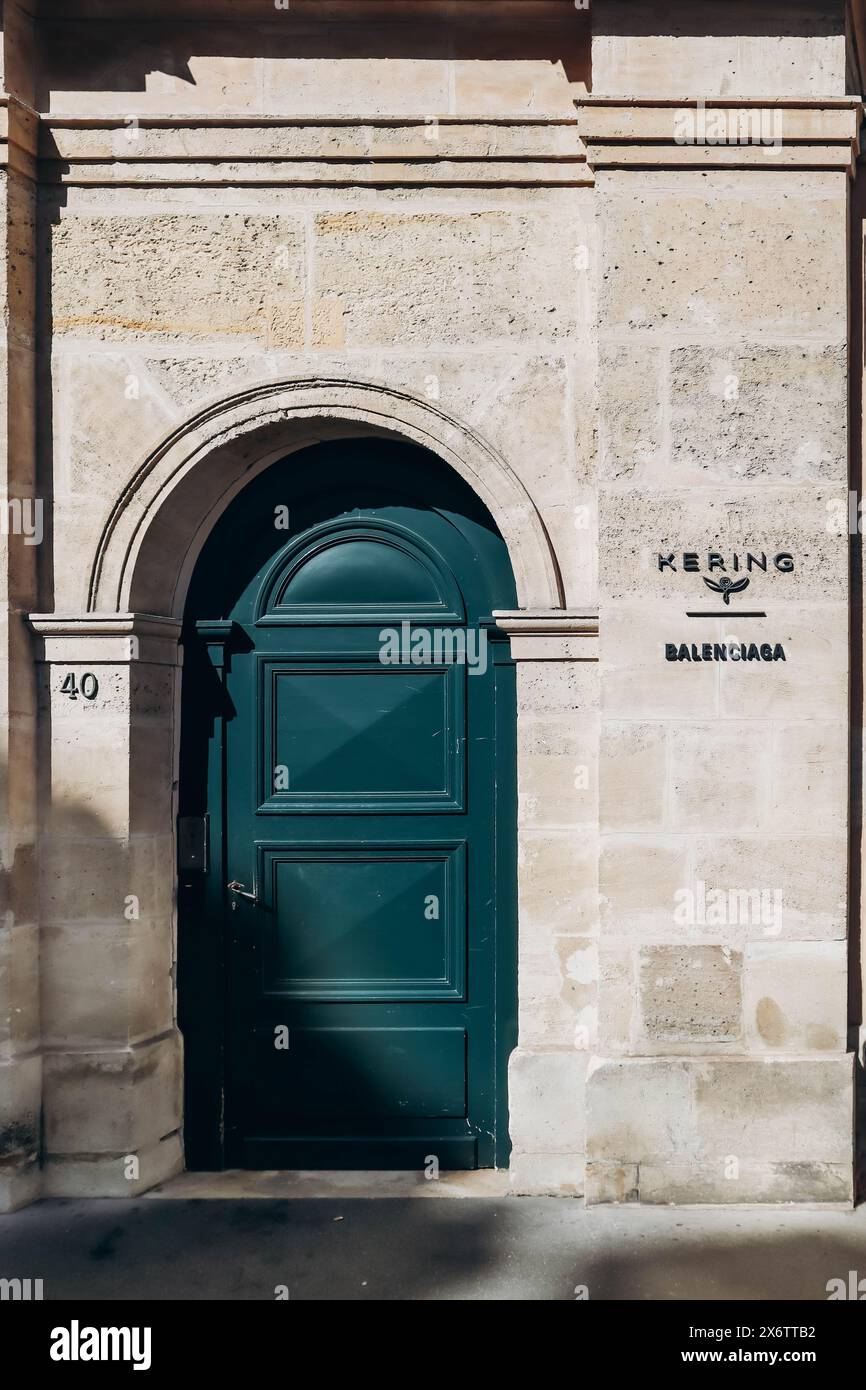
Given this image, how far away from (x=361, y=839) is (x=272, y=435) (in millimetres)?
1714

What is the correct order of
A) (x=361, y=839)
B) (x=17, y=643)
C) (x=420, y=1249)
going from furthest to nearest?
(x=361, y=839) < (x=17, y=643) < (x=420, y=1249)

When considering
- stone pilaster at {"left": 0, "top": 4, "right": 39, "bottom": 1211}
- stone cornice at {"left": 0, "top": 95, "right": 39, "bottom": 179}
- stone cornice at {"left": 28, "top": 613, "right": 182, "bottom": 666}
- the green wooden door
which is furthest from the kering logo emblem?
stone cornice at {"left": 0, "top": 95, "right": 39, "bottom": 179}

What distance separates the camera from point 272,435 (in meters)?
4.42

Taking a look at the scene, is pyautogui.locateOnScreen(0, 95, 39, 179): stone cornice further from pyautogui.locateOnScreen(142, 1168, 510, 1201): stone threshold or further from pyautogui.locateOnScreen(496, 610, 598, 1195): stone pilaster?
pyautogui.locateOnScreen(142, 1168, 510, 1201): stone threshold

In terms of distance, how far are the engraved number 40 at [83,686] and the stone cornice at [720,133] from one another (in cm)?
278

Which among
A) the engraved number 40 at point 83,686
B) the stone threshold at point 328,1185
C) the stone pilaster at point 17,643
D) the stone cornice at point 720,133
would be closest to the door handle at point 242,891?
the stone pilaster at point 17,643

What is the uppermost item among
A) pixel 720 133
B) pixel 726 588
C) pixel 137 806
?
pixel 720 133

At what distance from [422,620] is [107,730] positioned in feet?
4.45

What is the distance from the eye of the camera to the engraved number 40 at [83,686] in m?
4.27

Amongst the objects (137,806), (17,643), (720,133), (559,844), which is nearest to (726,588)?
(559,844)

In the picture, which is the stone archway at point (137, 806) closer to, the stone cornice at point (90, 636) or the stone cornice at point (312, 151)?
the stone cornice at point (90, 636)

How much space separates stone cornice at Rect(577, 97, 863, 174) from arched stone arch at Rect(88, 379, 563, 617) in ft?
3.87

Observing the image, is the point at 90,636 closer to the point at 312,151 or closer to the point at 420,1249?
the point at 312,151

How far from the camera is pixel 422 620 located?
4527mm
